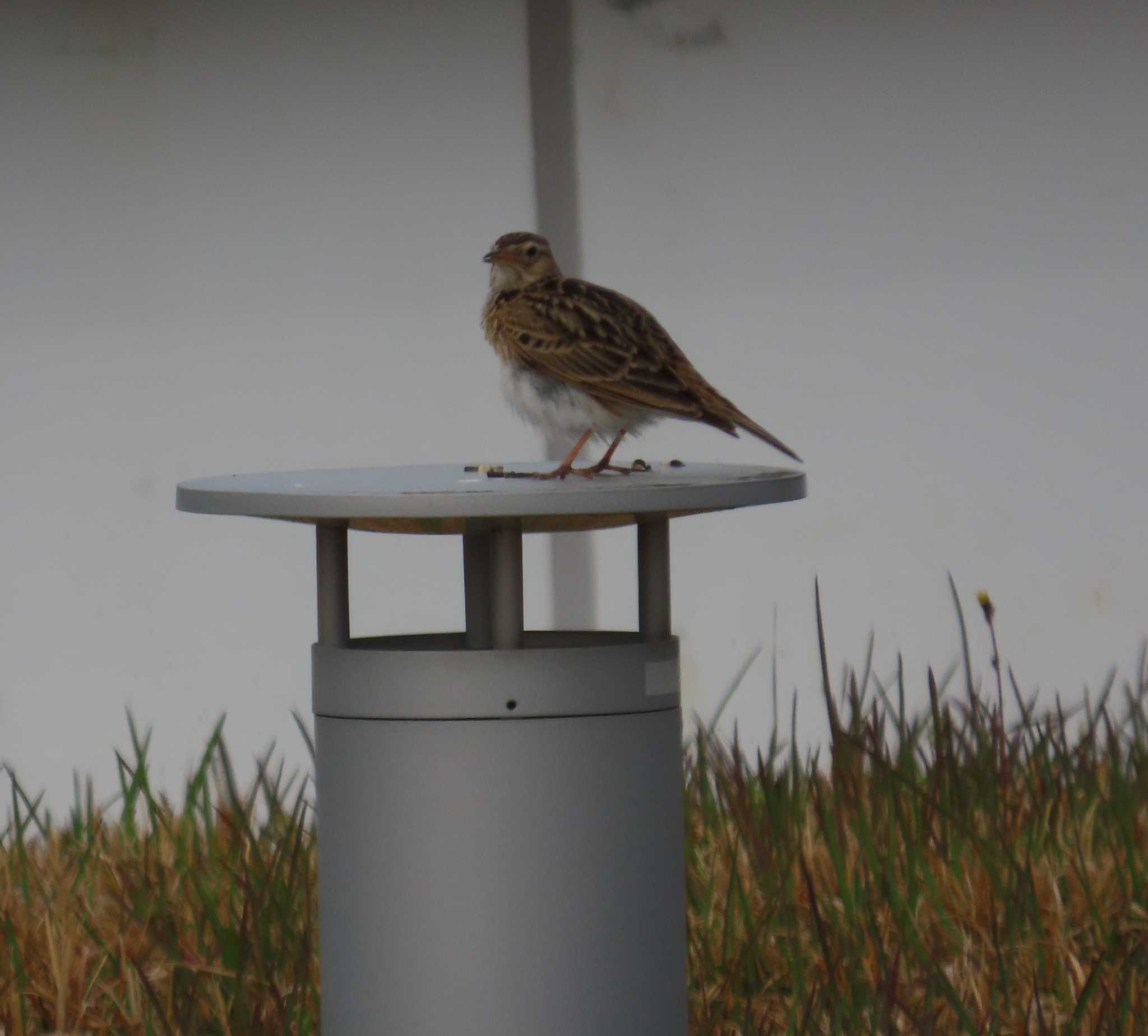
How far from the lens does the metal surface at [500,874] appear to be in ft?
10.0

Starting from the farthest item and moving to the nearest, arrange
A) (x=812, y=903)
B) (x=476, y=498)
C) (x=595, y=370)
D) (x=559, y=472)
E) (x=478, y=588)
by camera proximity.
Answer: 1. (x=595, y=370)
2. (x=812, y=903)
3. (x=559, y=472)
4. (x=478, y=588)
5. (x=476, y=498)

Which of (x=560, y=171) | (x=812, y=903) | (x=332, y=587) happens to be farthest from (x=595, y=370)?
(x=560, y=171)

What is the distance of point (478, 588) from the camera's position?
3.24 m

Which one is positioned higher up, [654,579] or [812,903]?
[654,579]

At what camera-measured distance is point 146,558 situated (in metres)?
6.14

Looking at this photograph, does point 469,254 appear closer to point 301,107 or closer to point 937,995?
point 301,107

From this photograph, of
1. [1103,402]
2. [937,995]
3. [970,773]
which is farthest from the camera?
[1103,402]

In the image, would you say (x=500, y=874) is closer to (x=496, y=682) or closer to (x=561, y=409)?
(x=496, y=682)

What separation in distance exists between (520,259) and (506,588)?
4.86 feet

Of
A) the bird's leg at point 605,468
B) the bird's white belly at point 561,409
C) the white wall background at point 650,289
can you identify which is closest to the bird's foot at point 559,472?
the bird's leg at point 605,468

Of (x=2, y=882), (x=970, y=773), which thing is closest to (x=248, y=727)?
(x=2, y=882)

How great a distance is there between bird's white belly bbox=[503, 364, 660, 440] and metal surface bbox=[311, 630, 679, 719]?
0.79 m

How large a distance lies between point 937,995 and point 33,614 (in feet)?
11.2

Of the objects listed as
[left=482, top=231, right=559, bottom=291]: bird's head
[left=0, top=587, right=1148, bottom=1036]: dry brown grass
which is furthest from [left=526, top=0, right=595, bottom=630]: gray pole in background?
[left=482, top=231, right=559, bottom=291]: bird's head
